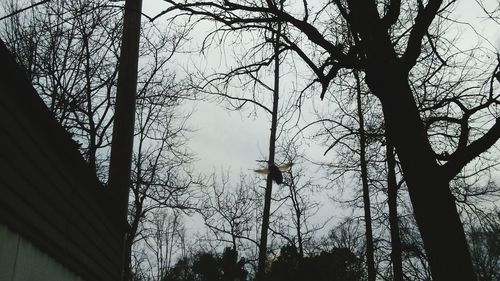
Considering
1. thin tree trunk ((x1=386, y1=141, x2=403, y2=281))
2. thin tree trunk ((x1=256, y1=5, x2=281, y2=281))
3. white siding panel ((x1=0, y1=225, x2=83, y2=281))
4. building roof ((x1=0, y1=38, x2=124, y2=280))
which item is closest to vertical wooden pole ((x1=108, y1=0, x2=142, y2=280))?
building roof ((x1=0, y1=38, x2=124, y2=280))

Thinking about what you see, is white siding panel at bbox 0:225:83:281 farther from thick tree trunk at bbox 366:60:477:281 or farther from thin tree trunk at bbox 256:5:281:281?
thin tree trunk at bbox 256:5:281:281

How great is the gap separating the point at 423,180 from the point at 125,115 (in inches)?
164

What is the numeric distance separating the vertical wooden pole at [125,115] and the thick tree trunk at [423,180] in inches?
136

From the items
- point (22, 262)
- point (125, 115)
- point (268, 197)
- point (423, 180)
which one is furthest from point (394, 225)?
point (22, 262)

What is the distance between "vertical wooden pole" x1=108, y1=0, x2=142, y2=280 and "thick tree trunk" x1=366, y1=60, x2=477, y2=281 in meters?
3.45

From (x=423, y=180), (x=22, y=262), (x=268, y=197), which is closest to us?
(x=22, y=262)

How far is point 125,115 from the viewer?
653 centimetres

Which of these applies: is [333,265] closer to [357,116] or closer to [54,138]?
[357,116]

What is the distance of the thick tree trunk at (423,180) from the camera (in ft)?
14.4

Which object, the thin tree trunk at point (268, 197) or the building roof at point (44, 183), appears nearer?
the building roof at point (44, 183)

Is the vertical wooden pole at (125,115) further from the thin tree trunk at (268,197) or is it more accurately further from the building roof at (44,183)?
the thin tree trunk at (268,197)

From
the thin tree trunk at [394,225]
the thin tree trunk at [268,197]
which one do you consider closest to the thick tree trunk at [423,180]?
the thin tree trunk at [268,197]

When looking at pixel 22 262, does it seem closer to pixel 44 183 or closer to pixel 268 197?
pixel 44 183

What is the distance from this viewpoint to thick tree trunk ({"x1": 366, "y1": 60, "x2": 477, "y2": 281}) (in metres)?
4.38
